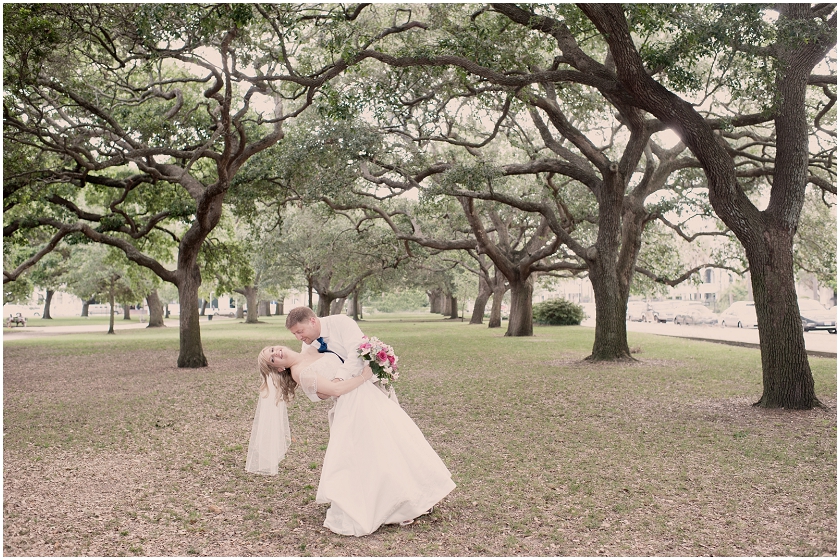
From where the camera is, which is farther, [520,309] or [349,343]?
[520,309]

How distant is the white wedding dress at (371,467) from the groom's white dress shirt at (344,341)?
84 mm

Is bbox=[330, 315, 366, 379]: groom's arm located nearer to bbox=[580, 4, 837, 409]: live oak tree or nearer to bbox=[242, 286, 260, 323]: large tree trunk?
bbox=[580, 4, 837, 409]: live oak tree

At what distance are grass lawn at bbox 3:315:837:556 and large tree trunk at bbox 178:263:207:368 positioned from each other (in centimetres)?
333

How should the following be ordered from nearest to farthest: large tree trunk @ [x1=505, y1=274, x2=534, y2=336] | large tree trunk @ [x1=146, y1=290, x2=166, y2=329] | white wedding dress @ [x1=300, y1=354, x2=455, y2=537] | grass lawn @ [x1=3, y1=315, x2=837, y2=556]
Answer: grass lawn @ [x1=3, y1=315, x2=837, y2=556]
white wedding dress @ [x1=300, y1=354, x2=455, y2=537]
large tree trunk @ [x1=505, y1=274, x2=534, y2=336]
large tree trunk @ [x1=146, y1=290, x2=166, y2=329]

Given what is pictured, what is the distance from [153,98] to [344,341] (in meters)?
13.5

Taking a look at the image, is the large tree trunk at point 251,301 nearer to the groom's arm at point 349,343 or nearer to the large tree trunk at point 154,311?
the large tree trunk at point 154,311

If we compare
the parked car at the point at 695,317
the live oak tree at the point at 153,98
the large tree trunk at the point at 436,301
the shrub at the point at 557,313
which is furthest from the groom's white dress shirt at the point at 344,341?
the large tree trunk at the point at 436,301

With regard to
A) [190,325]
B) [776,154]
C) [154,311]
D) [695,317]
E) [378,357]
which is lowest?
[695,317]

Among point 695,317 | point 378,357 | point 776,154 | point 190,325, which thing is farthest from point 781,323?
point 695,317

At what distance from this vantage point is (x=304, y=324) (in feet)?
16.8

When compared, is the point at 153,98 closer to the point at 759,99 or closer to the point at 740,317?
the point at 759,99

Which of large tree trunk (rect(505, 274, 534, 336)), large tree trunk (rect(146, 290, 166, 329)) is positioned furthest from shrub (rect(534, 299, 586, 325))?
large tree trunk (rect(146, 290, 166, 329))

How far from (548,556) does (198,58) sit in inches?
410

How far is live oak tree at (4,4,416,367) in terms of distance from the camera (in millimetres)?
10352
